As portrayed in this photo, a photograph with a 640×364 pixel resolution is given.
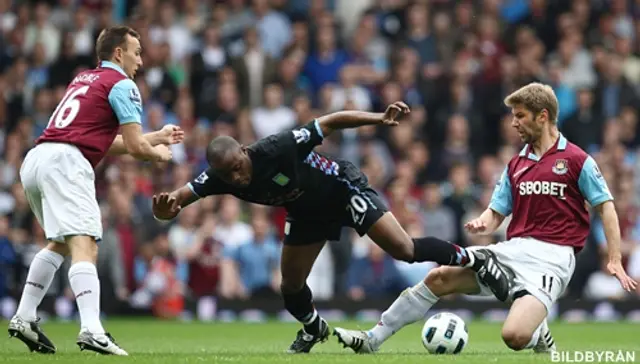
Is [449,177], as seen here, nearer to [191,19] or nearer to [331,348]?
[191,19]

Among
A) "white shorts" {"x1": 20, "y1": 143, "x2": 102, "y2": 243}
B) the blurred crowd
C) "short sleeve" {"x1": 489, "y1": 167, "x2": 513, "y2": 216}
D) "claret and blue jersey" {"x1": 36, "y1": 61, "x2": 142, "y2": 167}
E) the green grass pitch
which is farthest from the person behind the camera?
the blurred crowd

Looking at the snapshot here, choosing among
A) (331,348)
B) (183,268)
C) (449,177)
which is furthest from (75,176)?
(449,177)

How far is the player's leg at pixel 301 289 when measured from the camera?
1063cm

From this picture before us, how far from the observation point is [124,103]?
9.95 m

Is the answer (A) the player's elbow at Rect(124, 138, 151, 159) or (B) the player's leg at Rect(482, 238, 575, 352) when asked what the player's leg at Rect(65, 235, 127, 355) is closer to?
(A) the player's elbow at Rect(124, 138, 151, 159)

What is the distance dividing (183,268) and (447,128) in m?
4.96

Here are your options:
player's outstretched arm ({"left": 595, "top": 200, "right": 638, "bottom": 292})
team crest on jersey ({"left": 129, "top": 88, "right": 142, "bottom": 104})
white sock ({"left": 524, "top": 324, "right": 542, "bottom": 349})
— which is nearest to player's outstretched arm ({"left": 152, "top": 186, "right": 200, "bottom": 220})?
team crest on jersey ({"left": 129, "top": 88, "right": 142, "bottom": 104})

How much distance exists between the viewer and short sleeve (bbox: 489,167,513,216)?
10.6 meters

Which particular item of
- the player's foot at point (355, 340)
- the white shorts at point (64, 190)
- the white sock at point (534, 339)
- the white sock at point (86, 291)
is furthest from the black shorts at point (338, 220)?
the white sock at point (86, 291)

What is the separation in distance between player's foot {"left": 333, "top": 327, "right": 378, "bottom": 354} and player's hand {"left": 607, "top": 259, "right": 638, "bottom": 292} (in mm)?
2093

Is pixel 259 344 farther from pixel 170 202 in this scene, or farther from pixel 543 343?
pixel 543 343

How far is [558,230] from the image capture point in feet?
33.6

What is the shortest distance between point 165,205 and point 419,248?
2092 millimetres

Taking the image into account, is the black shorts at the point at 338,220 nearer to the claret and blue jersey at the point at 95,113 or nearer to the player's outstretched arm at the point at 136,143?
the player's outstretched arm at the point at 136,143
